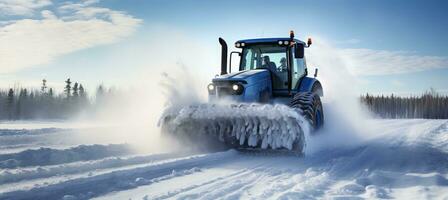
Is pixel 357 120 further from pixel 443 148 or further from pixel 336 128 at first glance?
pixel 443 148

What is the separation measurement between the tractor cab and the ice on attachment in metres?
0.73

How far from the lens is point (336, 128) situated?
11453 millimetres

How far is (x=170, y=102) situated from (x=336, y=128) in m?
5.20

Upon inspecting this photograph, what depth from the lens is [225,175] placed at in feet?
17.5

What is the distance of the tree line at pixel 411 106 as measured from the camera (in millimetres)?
49156

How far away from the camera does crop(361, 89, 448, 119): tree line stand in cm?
4916

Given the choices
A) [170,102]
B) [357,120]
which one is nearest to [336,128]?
[357,120]

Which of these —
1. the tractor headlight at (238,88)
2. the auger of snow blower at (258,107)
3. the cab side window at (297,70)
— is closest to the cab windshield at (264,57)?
the auger of snow blower at (258,107)

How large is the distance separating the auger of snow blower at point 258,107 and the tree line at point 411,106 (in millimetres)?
40785

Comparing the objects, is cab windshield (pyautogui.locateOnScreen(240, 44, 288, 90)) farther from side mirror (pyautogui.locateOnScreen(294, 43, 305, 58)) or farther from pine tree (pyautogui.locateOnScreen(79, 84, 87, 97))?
pine tree (pyautogui.locateOnScreen(79, 84, 87, 97))

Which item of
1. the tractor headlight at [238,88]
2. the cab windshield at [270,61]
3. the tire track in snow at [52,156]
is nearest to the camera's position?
the tire track in snow at [52,156]

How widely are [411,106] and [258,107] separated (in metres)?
49.1

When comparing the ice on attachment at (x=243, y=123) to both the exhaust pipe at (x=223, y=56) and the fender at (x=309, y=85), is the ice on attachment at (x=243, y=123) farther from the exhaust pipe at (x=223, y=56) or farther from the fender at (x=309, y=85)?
the fender at (x=309, y=85)

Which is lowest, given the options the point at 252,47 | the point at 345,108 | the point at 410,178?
the point at 410,178
